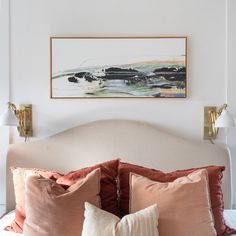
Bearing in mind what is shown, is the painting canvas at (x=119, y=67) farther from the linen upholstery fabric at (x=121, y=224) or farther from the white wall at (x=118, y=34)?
the linen upholstery fabric at (x=121, y=224)

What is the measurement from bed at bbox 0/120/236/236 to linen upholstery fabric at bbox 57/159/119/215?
344 millimetres

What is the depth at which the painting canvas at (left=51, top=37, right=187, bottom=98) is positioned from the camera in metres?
2.57

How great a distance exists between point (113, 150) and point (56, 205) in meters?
0.76

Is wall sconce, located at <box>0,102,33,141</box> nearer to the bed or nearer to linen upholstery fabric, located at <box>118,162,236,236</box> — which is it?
the bed

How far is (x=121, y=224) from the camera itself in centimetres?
172

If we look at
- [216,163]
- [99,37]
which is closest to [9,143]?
[99,37]

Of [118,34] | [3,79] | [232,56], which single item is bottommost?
[3,79]

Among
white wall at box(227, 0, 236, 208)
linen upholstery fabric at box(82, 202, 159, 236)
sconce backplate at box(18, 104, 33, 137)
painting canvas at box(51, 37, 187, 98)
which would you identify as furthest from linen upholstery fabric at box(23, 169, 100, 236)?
white wall at box(227, 0, 236, 208)

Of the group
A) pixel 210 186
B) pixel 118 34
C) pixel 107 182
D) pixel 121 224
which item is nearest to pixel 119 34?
pixel 118 34

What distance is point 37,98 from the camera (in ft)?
8.66

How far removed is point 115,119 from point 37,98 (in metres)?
0.61

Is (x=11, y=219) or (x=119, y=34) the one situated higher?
(x=119, y=34)

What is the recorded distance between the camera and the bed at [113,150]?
2471 mm

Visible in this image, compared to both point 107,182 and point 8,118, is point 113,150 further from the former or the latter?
point 8,118
